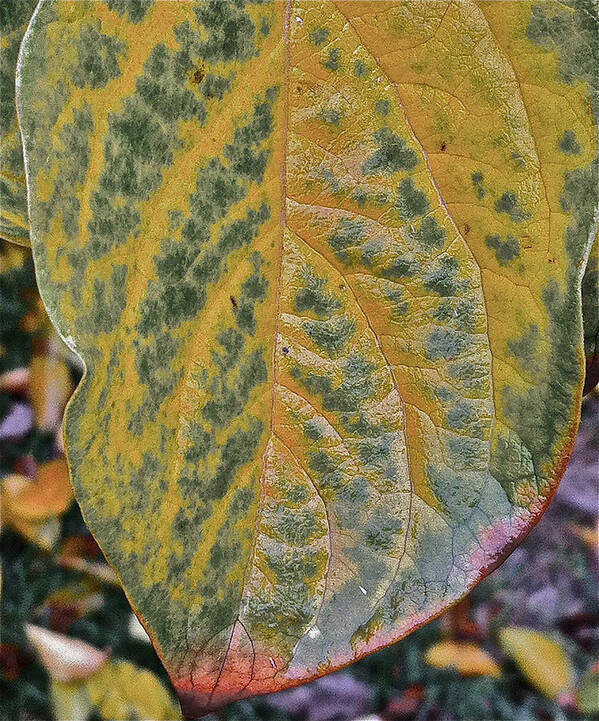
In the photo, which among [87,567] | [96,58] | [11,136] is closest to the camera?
[96,58]

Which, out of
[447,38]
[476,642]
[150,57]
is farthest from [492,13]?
[476,642]

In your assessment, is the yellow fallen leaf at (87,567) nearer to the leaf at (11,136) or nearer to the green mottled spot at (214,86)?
the leaf at (11,136)

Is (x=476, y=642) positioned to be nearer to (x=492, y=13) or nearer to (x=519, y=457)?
(x=519, y=457)

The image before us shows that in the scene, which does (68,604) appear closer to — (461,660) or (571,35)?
(461,660)

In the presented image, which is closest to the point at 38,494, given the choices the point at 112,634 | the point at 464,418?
the point at 112,634

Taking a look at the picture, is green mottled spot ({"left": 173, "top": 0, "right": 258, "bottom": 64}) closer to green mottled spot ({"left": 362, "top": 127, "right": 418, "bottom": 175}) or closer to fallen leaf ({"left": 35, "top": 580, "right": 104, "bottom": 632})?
green mottled spot ({"left": 362, "top": 127, "right": 418, "bottom": 175})
